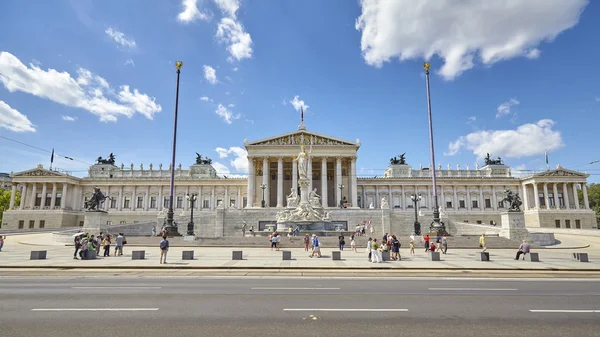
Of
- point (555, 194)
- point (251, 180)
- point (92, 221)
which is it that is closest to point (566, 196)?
point (555, 194)

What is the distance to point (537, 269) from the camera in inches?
696

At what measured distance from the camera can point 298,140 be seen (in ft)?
248

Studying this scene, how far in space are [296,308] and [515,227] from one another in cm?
3489

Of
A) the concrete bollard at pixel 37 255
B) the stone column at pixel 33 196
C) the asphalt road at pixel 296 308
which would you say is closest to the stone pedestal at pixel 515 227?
the asphalt road at pixel 296 308

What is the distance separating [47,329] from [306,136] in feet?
229

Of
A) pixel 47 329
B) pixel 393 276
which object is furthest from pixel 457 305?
pixel 47 329

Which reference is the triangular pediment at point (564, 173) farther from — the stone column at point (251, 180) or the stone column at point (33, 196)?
the stone column at point (33, 196)

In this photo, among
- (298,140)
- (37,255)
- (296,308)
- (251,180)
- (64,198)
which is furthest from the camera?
(64,198)

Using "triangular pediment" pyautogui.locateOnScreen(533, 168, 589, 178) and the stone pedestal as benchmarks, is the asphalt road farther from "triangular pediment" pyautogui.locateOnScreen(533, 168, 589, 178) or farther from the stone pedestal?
"triangular pediment" pyautogui.locateOnScreen(533, 168, 589, 178)

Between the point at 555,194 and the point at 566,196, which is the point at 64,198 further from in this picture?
the point at 566,196

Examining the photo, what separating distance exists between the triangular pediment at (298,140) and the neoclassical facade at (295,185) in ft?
0.74

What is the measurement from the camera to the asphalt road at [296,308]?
276 inches

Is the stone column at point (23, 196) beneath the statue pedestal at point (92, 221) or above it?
above

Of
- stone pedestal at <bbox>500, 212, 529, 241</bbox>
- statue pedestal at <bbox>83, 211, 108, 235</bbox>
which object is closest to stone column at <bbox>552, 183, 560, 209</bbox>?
stone pedestal at <bbox>500, 212, 529, 241</bbox>
